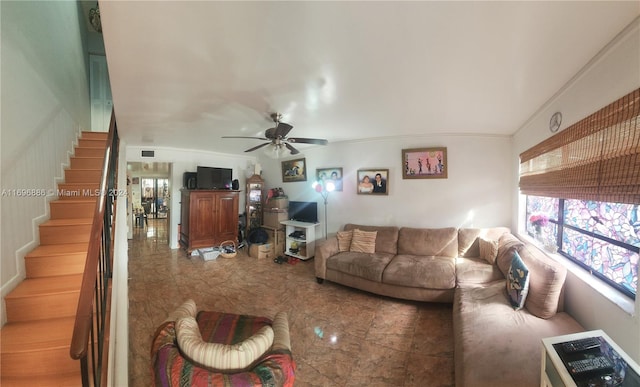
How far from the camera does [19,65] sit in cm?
177

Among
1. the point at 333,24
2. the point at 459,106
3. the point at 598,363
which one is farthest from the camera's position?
the point at 459,106

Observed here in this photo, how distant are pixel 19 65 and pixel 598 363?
412 cm

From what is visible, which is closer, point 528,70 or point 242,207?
point 528,70

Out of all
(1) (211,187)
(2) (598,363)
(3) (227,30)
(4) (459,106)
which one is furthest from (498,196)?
(1) (211,187)

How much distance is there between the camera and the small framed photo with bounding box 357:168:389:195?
391cm

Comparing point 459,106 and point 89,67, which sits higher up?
point 89,67

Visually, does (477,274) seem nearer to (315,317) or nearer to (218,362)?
(315,317)

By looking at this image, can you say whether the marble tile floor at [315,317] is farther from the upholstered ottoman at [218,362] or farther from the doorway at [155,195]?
the doorway at [155,195]

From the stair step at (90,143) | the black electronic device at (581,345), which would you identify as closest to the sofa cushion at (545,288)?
the black electronic device at (581,345)

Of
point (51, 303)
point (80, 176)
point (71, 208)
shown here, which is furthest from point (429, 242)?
point (80, 176)

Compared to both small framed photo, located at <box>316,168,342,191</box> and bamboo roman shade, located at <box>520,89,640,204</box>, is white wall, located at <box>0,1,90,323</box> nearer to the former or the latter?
Result: small framed photo, located at <box>316,168,342,191</box>

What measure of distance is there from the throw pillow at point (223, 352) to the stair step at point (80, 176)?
8.62 feet

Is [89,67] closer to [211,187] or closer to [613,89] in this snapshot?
[211,187]

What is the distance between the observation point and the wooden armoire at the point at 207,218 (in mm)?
4543
